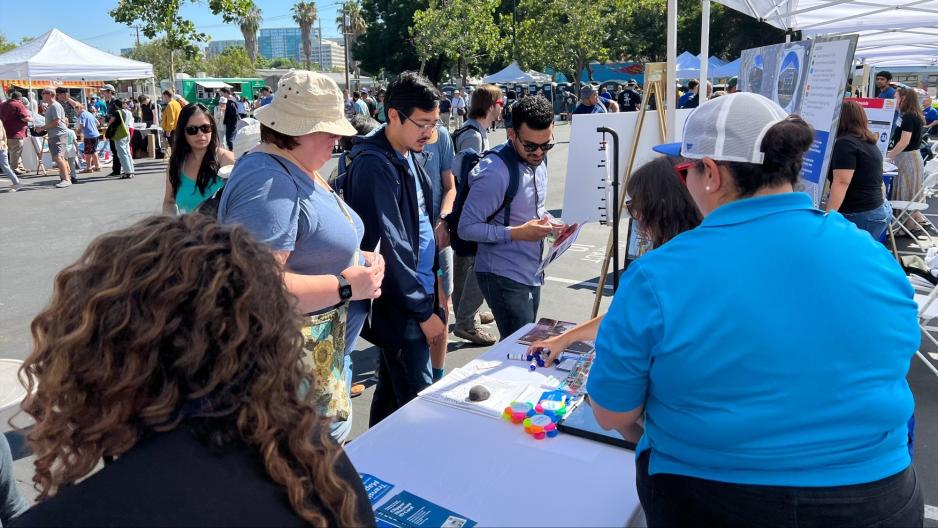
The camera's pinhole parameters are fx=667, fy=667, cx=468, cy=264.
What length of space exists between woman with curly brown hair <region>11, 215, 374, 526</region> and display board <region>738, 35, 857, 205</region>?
3017 mm

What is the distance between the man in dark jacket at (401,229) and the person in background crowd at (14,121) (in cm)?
1361

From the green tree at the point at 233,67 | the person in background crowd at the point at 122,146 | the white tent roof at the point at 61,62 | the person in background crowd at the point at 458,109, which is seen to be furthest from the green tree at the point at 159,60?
the person in background crowd at the point at 122,146

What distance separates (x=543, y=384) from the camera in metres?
2.44

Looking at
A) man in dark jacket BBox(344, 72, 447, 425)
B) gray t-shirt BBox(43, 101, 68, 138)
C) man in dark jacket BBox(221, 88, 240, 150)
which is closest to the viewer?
man in dark jacket BBox(344, 72, 447, 425)

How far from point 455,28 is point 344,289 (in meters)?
32.8

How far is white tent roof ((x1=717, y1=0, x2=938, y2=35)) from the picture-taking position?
213 inches

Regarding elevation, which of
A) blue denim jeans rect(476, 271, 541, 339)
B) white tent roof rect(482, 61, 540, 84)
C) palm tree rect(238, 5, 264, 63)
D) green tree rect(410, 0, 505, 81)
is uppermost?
palm tree rect(238, 5, 264, 63)

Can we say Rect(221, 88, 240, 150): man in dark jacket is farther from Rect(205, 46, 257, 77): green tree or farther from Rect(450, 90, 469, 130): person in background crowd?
Rect(205, 46, 257, 77): green tree

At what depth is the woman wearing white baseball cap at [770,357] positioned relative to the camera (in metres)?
1.32

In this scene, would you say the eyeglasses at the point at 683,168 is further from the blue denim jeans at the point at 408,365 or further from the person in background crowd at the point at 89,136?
the person in background crowd at the point at 89,136

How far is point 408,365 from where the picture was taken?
276 centimetres

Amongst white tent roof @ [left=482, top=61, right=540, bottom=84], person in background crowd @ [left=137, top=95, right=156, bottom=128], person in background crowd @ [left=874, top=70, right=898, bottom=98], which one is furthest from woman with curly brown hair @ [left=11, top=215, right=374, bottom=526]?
white tent roof @ [left=482, top=61, right=540, bottom=84]

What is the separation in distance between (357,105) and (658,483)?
18.0 m

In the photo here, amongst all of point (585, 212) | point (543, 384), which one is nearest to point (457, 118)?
point (585, 212)
